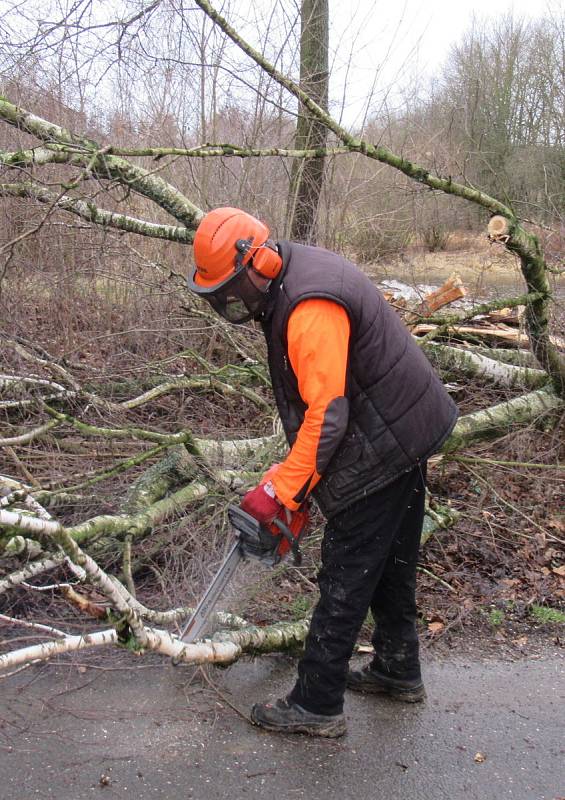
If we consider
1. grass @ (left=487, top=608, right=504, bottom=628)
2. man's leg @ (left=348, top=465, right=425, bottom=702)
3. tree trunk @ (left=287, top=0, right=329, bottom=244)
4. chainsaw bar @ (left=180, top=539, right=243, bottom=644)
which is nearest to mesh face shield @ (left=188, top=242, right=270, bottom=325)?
chainsaw bar @ (left=180, top=539, right=243, bottom=644)

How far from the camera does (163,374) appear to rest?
5.61m

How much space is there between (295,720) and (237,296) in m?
1.75

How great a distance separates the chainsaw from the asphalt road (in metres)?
0.36

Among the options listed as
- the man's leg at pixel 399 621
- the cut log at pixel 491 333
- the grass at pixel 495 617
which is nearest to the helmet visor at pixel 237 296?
the man's leg at pixel 399 621

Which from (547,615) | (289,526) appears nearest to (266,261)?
Answer: (289,526)

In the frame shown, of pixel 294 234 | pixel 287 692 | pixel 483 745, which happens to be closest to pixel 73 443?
pixel 287 692

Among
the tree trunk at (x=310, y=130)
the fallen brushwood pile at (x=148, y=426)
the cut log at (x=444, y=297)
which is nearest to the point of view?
the fallen brushwood pile at (x=148, y=426)

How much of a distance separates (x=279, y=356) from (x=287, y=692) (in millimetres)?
1579

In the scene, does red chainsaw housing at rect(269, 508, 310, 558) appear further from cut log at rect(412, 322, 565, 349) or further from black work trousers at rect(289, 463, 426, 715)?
cut log at rect(412, 322, 565, 349)

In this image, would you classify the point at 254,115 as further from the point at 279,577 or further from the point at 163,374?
the point at 279,577

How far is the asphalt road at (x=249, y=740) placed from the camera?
2.70 meters

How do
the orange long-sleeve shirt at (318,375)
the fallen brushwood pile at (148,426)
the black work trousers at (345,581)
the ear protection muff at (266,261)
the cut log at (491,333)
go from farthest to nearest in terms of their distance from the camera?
the cut log at (491,333) → the fallen brushwood pile at (148,426) → the black work trousers at (345,581) → the ear protection muff at (266,261) → the orange long-sleeve shirt at (318,375)

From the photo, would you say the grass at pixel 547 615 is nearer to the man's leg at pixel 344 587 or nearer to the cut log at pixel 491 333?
the man's leg at pixel 344 587

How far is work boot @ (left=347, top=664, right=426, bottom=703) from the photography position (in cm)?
327
